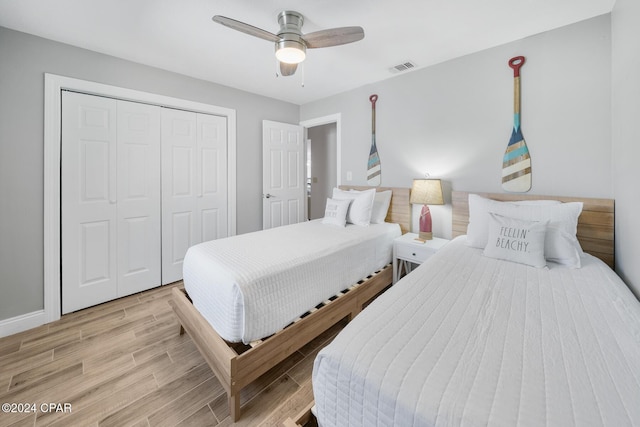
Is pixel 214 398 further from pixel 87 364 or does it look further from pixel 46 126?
pixel 46 126

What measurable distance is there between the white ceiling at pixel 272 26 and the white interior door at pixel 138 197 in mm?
605

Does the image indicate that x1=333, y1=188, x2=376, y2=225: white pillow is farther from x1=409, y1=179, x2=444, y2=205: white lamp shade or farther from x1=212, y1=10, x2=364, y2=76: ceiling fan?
x1=212, y1=10, x2=364, y2=76: ceiling fan

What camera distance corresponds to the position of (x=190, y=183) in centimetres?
305

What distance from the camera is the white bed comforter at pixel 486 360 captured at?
642 millimetres

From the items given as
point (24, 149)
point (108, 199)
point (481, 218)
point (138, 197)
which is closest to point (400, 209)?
point (481, 218)

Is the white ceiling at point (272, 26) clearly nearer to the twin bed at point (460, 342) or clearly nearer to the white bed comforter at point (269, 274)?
the twin bed at point (460, 342)

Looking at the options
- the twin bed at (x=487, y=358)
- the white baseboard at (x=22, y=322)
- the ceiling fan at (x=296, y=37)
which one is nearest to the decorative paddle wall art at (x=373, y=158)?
the ceiling fan at (x=296, y=37)

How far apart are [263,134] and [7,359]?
123 inches

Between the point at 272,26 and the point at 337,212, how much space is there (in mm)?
1754

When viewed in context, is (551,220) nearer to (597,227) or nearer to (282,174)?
(597,227)

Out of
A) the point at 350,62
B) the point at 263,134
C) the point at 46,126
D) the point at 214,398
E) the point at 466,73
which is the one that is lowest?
the point at 214,398

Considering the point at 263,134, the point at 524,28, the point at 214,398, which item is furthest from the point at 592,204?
the point at 263,134

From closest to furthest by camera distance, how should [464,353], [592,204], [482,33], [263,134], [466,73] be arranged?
1. [464,353]
2. [592,204]
3. [482,33]
4. [466,73]
5. [263,134]

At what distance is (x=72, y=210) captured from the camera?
2328mm
